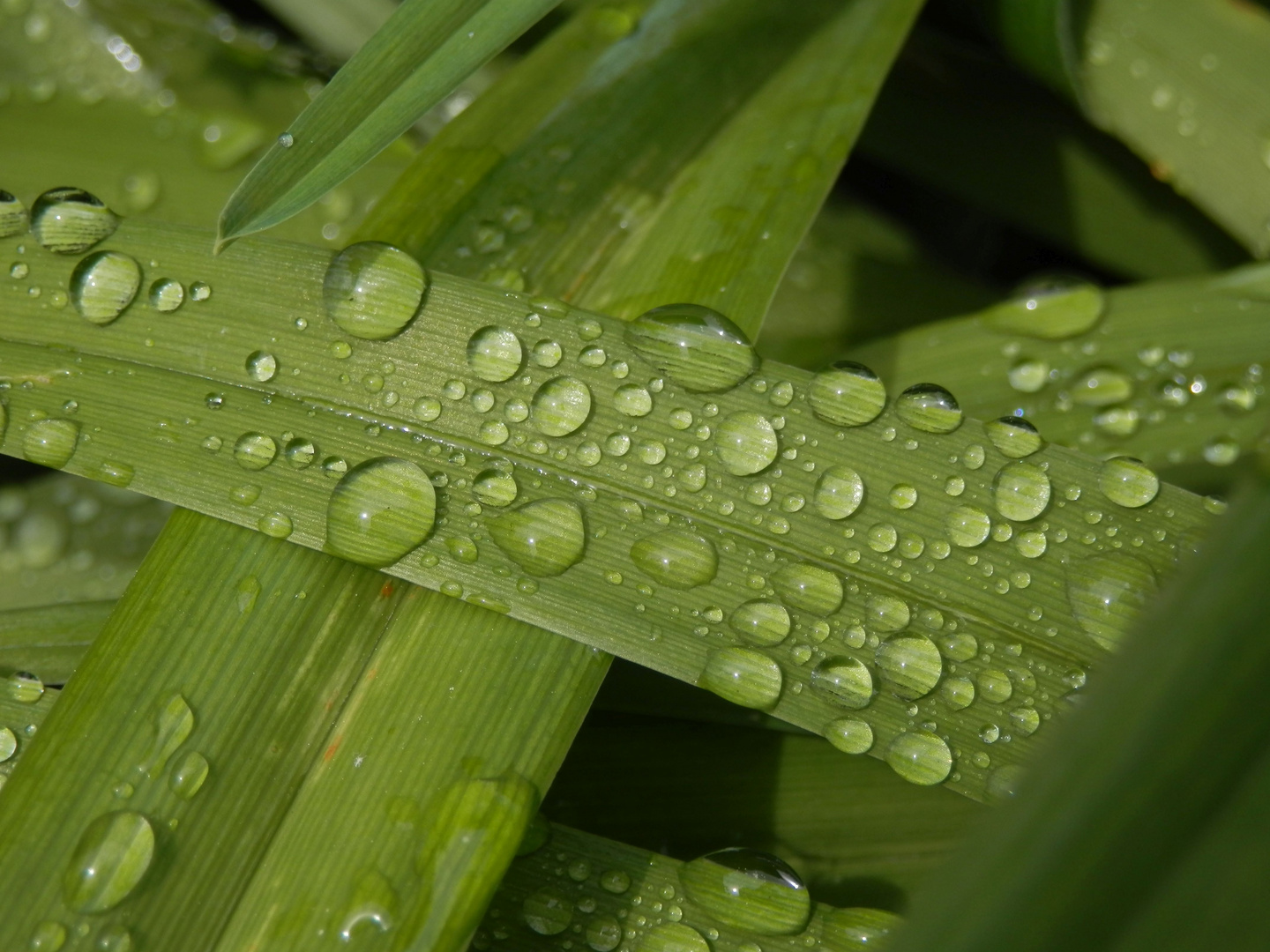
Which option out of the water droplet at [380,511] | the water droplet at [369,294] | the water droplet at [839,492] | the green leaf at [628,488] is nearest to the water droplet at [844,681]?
the green leaf at [628,488]

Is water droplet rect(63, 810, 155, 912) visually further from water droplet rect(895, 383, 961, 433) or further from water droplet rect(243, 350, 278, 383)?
water droplet rect(895, 383, 961, 433)

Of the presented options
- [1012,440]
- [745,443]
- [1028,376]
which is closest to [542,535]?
[745,443]

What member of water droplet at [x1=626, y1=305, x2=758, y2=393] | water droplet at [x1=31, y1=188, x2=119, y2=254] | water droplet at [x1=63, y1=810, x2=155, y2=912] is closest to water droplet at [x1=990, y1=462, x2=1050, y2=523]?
water droplet at [x1=626, y1=305, x2=758, y2=393]

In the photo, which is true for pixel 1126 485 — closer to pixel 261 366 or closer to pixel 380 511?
pixel 380 511

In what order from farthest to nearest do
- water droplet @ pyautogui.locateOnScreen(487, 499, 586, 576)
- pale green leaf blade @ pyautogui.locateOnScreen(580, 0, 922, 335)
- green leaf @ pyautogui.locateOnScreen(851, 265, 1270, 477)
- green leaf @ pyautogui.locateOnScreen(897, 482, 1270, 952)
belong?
1. green leaf @ pyautogui.locateOnScreen(851, 265, 1270, 477)
2. pale green leaf blade @ pyautogui.locateOnScreen(580, 0, 922, 335)
3. water droplet @ pyautogui.locateOnScreen(487, 499, 586, 576)
4. green leaf @ pyautogui.locateOnScreen(897, 482, 1270, 952)

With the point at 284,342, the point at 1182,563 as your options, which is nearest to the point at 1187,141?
the point at 1182,563

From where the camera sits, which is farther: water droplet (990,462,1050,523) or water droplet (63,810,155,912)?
water droplet (990,462,1050,523)
